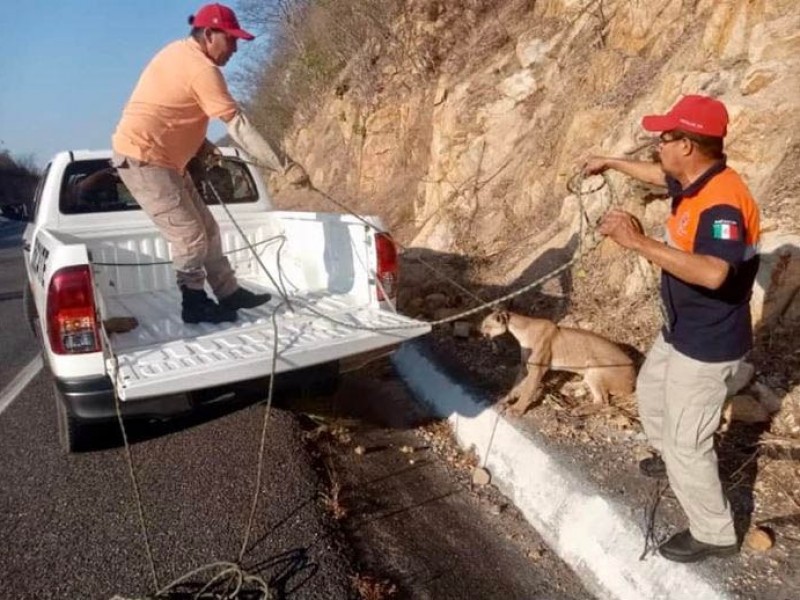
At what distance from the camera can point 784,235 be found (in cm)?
428

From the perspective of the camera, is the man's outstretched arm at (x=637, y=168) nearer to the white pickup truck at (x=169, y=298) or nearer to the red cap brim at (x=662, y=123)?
the red cap brim at (x=662, y=123)

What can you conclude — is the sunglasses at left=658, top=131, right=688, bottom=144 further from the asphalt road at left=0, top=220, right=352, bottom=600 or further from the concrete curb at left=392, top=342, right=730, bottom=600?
the asphalt road at left=0, top=220, right=352, bottom=600

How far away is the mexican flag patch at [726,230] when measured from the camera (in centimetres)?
239

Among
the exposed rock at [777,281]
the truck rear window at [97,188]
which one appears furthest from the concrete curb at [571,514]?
the truck rear window at [97,188]

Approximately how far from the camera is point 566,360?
438 cm

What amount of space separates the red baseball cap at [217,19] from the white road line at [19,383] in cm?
318

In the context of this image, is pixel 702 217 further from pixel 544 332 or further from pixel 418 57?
pixel 418 57

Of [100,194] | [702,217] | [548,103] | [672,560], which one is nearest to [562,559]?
[672,560]

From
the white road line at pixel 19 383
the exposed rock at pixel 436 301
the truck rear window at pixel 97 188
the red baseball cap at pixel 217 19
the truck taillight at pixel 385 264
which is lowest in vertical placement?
the white road line at pixel 19 383

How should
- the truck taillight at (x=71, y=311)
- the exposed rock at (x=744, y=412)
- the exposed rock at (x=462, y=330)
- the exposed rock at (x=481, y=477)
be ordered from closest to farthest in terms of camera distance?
1. the truck taillight at (x=71, y=311)
2. the exposed rock at (x=744, y=412)
3. the exposed rock at (x=481, y=477)
4. the exposed rock at (x=462, y=330)

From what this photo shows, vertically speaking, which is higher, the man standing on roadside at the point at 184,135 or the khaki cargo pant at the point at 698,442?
the man standing on roadside at the point at 184,135

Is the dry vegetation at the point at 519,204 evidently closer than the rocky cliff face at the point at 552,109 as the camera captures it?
Yes

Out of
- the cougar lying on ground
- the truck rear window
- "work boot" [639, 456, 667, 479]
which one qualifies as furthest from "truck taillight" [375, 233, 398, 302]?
"work boot" [639, 456, 667, 479]

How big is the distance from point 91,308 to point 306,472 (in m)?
1.50
